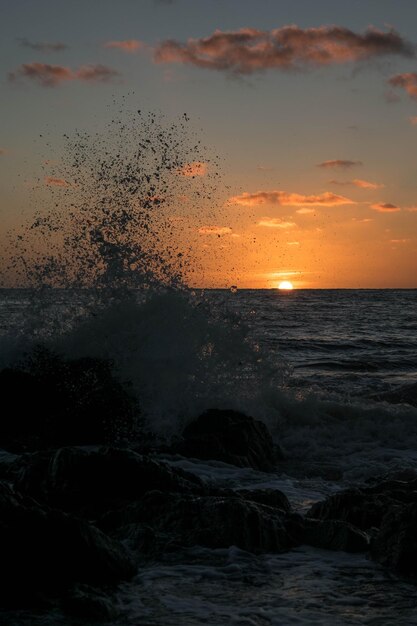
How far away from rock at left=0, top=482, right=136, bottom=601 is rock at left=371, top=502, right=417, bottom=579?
1765 millimetres

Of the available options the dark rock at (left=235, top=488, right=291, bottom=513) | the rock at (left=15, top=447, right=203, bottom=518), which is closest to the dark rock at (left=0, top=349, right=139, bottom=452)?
the rock at (left=15, top=447, right=203, bottom=518)

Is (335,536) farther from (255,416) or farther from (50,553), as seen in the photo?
(255,416)

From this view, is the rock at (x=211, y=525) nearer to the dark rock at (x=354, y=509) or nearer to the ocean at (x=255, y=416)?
the ocean at (x=255, y=416)

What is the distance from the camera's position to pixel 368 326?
3628 cm

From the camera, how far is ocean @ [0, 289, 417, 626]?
405 cm

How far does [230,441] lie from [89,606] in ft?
16.3

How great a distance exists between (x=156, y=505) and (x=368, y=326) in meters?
32.1

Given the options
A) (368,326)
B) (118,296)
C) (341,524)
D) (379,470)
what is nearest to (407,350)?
(368,326)

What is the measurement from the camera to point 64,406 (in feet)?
33.3

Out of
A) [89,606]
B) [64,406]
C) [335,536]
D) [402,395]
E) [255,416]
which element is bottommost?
[402,395]

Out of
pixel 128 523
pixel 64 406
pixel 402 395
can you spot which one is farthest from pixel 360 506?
pixel 402 395

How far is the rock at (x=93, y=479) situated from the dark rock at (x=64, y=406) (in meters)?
2.67

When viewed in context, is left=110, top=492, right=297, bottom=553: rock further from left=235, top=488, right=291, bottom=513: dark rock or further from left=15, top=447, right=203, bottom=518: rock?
left=15, top=447, right=203, bottom=518: rock

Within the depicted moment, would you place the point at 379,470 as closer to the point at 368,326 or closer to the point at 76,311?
the point at 76,311
